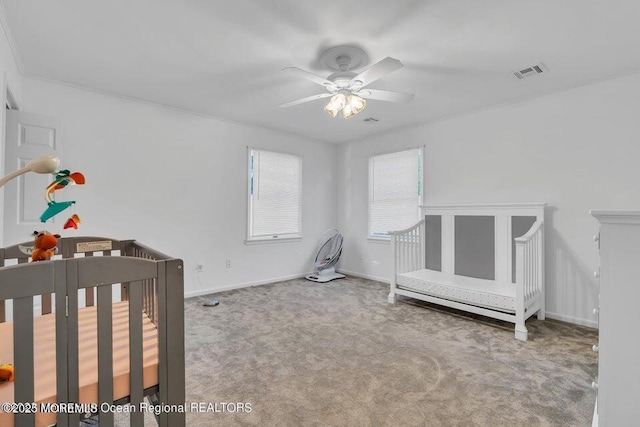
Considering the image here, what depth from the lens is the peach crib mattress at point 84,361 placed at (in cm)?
93

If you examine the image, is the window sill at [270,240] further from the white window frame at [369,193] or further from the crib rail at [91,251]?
the crib rail at [91,251]

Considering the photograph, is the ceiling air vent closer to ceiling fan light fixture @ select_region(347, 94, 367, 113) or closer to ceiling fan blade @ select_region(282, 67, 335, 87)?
ceiling fan light fixture @ select_region(347, 94, 367, 113)

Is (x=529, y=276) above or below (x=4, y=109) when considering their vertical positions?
below

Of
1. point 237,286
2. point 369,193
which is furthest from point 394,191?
point 237,286

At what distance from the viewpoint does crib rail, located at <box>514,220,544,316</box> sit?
2662mm

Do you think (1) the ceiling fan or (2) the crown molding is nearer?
(2) the crown molding

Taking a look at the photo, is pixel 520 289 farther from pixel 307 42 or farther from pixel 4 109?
pixel 4 109

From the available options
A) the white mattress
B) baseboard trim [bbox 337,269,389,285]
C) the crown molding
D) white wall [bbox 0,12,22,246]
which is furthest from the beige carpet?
the crown molding

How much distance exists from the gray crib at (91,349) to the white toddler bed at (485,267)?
2.74 m

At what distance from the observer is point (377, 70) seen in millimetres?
2072

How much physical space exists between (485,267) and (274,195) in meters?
2.99

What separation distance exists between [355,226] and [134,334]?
434cm

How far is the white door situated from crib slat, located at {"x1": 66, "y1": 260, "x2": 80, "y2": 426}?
7.45 ft

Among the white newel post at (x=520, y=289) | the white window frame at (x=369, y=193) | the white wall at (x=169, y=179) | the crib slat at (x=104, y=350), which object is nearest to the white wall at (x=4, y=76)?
the white wall at (x=169, y=179)
